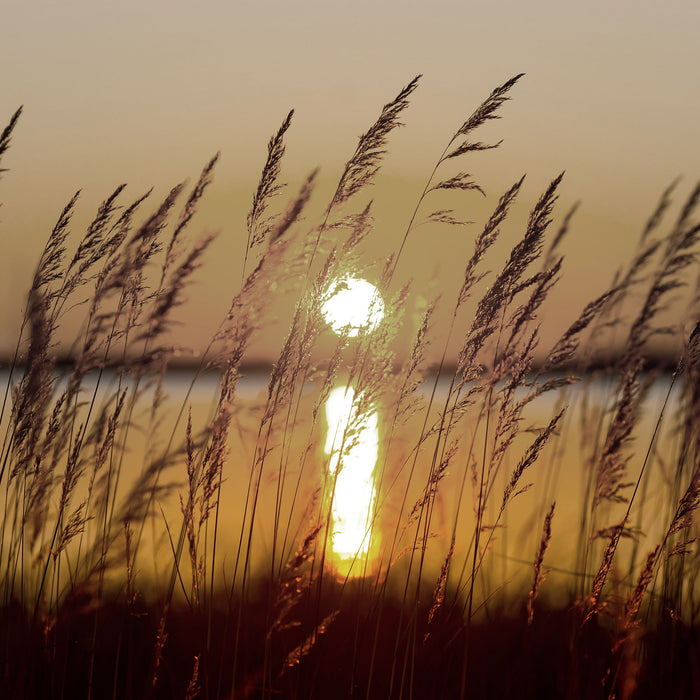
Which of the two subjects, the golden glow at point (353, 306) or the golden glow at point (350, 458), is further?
the golden glow at point (353, 306)

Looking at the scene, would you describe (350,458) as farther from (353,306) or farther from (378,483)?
(353,306)

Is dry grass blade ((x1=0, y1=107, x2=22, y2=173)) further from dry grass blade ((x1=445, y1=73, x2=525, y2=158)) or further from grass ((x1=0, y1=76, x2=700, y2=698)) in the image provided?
dry grass blade ((x1=445, y1=73, x2=525, y2=158))

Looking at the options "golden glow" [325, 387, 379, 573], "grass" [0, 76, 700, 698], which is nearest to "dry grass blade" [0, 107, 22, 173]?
"grass" [0, 76, 700, 698]

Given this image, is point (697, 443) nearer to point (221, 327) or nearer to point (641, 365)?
point (641, 365)

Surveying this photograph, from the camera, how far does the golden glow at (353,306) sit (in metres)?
2.28

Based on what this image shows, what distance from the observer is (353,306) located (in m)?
2.39

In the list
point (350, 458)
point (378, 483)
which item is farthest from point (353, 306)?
point (378, 483)

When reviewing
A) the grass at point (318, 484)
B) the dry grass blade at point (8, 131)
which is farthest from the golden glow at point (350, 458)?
the dry grass blade at point (8, 131)

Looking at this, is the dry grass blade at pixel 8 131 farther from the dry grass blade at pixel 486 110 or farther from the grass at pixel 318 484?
the dry grass blade at pixel 486 110

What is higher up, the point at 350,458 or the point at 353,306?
the point at 353,306

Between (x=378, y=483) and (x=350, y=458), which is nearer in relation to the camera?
(x=350, y=458)

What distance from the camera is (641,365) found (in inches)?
88.0

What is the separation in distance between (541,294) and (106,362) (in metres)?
1.38

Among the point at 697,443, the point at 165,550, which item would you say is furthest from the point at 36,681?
the point at 697,443
